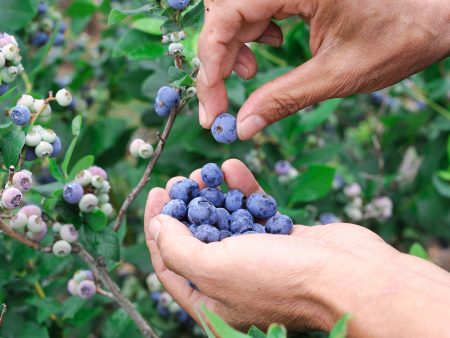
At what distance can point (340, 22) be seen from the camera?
5.32ft

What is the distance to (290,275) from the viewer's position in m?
1.32

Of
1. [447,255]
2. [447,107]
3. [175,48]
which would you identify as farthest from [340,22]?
[447,255]

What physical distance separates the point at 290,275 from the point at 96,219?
573 millimetres

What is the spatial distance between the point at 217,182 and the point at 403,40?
0.66 m

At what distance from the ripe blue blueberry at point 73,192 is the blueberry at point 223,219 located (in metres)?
0.34

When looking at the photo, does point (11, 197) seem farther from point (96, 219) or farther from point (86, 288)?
point (86, 288)

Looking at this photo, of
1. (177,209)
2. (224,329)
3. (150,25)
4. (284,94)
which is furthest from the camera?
(150,25)

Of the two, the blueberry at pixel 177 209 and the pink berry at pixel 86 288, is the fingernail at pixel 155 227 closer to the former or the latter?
the blueberry at pixel 177 209

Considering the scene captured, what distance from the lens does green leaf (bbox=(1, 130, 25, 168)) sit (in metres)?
1.47

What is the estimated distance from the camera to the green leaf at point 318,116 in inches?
91.2

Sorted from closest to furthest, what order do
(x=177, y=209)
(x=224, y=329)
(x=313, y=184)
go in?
(x=224, y=329)
(x=177, y=209)
(x=313, y=184)

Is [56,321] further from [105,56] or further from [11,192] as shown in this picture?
[105,56]

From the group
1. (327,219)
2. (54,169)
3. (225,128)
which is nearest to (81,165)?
(54,169)

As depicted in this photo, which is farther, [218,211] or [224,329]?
[218,211]
